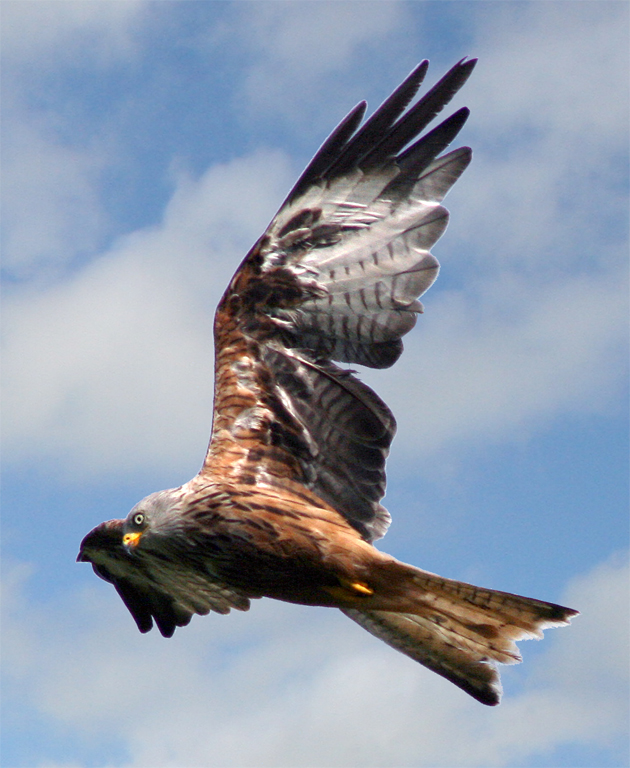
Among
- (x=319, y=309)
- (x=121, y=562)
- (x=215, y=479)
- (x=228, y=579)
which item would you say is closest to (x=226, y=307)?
(x=319, y=309)

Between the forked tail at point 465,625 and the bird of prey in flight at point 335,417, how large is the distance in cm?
1

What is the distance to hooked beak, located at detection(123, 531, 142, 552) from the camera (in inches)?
346

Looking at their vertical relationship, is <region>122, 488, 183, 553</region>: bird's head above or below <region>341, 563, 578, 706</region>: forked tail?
above

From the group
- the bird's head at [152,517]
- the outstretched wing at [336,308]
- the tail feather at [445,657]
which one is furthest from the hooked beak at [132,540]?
the tail feather at [445,657]

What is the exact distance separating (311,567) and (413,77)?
3.65 m

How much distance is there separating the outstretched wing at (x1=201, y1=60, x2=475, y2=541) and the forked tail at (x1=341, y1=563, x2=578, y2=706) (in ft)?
2.48

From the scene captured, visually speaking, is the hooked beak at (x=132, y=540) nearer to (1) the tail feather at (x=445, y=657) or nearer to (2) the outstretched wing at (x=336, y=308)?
(2) the outstretched wing at (x=336, y=308)

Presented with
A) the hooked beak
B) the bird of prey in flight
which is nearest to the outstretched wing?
the bird of prey in flight

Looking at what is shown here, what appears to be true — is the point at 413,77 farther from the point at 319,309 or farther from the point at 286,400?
the point at 286,400

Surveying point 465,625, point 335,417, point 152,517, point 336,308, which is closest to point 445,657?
point 465,625

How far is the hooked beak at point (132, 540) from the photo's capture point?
8.79m

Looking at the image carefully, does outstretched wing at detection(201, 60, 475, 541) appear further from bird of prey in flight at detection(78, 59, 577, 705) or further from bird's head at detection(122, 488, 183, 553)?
bird's head at detection(122, 488, 183, 553)

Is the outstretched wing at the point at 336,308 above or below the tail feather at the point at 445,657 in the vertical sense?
above

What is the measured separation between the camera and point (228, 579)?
872cm
